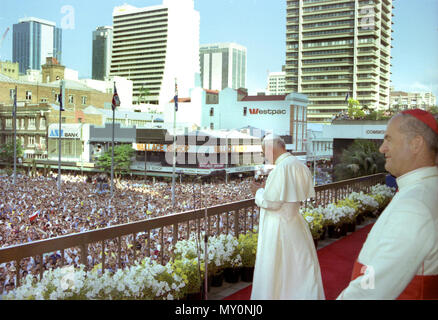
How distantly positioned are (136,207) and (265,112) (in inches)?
86.7

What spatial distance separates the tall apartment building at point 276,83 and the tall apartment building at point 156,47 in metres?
1.30

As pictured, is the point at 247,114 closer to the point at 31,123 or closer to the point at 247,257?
the point at 31,123

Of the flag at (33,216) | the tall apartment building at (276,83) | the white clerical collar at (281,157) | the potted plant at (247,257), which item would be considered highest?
the tall apartment building at (276,83)

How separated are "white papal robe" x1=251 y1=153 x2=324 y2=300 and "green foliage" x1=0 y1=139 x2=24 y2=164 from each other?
3637 mm

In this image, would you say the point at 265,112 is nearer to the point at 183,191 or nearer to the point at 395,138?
the point at 183,191

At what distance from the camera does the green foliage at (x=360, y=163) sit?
7098mm

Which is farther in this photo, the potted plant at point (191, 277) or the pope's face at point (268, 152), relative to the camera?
the potted plant at point (191, 277)

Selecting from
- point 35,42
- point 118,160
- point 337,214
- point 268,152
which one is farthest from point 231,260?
point 118,160

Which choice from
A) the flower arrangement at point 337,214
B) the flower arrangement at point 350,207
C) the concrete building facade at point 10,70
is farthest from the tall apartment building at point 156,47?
the flower arrangement at point 350,207

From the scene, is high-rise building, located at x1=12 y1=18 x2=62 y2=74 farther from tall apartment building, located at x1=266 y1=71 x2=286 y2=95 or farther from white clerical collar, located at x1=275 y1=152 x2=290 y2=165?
tall apartment building, located at x1=266 y1=71 x2=286 y2=95

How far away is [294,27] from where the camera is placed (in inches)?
223

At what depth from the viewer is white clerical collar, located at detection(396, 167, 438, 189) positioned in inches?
29.5

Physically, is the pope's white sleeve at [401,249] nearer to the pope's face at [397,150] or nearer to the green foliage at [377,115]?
the pope's face at [397,150]
